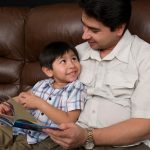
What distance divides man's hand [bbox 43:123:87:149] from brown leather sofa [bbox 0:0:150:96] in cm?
76

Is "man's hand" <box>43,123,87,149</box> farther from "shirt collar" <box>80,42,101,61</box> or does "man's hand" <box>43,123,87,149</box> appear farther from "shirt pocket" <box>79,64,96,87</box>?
"shirt collar" <box>80,42,101,61</box>

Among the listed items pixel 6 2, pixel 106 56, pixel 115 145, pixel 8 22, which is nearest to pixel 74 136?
pixel 115 145

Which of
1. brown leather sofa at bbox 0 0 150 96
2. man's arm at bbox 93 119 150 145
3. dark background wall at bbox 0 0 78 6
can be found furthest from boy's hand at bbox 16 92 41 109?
dark background wall at bbox 0 0 78 6

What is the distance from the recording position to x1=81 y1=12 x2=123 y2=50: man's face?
5.71 ft

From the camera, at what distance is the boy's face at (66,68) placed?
6.16 ft

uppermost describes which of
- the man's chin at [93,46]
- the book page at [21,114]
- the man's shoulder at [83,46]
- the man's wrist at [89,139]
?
the man's chin at [93,46]

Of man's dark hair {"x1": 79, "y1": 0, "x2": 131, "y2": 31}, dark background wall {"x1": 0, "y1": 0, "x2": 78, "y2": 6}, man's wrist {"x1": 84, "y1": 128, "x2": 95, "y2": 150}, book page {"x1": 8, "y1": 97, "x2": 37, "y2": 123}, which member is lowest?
man's wrist {"x1": 84, "y1": 128, "x2": 95, "y2": 150}

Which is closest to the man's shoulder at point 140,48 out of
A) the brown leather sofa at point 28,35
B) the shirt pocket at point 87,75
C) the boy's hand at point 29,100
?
the shirt pocket at point 87,75

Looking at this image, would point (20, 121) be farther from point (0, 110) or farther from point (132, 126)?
point (132, 126)

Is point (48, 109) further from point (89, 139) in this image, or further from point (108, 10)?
point (108, 10)

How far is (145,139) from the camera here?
65.2 inches

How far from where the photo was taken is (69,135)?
1.52m

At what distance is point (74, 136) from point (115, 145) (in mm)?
231

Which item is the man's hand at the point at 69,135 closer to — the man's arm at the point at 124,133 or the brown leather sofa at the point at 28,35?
the man's arm at the point at 124,133
